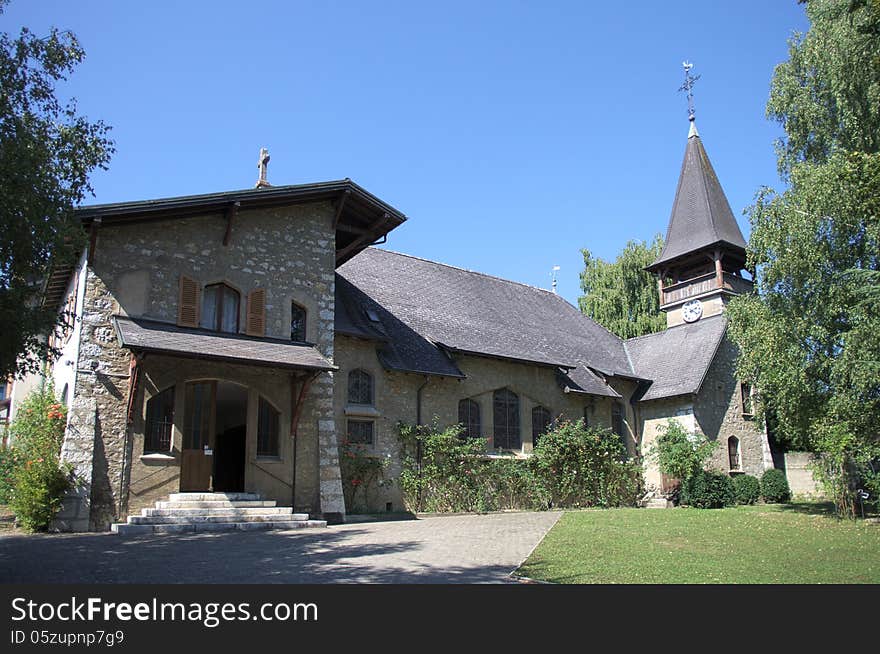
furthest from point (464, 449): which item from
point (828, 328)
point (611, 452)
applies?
point (828, 328)

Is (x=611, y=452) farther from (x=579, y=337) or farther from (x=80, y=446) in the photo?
(x=80, y=446)

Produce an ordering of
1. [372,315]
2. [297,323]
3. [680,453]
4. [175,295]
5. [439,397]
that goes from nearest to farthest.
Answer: [175,295]
[297,323]
[372,315]
[439,397]
[680,453]

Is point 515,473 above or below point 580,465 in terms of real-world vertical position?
below

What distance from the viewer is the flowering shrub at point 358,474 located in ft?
56.0

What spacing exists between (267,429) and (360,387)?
337 centimetres

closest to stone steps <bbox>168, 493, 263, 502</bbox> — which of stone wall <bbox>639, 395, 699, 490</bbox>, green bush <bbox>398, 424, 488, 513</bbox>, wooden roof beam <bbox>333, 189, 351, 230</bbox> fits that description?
green bush <bbox>398, 424, 488, 513</bbox>

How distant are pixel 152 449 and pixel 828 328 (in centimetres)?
1483

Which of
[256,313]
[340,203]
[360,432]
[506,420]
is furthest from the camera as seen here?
[506,420]

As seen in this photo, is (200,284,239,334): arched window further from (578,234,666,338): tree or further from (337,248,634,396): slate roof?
(578,234,666,338): tree

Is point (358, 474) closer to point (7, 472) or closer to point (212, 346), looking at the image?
point (212, 346)

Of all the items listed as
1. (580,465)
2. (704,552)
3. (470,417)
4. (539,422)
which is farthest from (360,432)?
(704,552)

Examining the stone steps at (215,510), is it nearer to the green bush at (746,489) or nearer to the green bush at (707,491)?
the green bush at (707,491)

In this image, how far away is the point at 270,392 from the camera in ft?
50.0

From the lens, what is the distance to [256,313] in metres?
15.6
